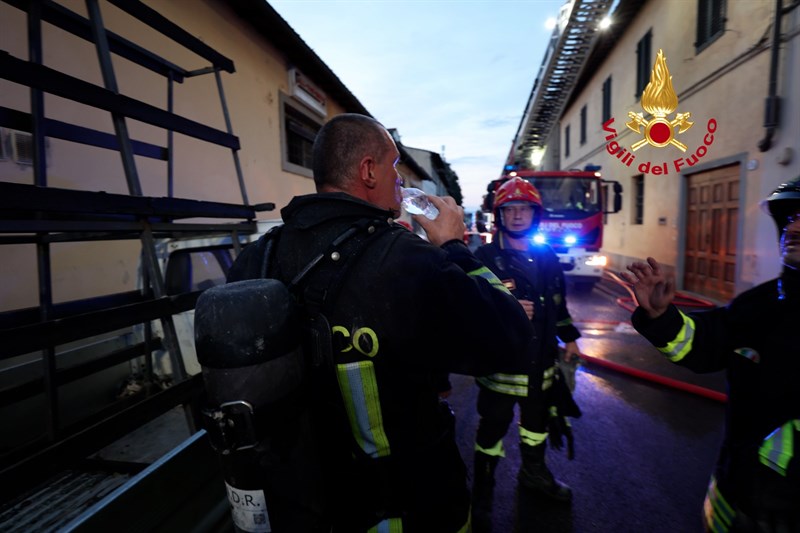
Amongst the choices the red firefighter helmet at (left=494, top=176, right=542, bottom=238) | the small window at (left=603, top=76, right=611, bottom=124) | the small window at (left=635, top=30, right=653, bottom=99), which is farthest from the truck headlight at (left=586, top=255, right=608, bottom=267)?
the red firefighter helmet at (left=494, top=176, right=542, bottom=238)

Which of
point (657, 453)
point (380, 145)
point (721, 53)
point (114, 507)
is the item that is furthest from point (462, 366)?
point (721, 53)

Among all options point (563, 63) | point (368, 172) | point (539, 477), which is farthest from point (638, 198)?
point (368, 172)

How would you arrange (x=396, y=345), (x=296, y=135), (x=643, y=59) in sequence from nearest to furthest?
1. (x=396, y=345)
2. (x=643, y=59)
3. (x=296, y=135)

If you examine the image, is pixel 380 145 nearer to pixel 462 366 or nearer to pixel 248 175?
pixel 462 366

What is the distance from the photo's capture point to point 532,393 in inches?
94.5

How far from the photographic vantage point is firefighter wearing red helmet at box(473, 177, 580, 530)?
2.38 metres

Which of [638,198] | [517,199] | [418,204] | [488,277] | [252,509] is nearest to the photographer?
[252,509]

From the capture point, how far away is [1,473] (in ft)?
3.15

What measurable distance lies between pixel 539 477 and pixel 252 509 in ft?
6.98

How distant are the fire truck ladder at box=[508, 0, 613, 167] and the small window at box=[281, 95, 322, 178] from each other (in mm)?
5119

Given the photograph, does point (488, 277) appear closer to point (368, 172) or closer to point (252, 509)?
point (368, 172)

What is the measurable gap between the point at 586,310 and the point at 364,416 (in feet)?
24.4

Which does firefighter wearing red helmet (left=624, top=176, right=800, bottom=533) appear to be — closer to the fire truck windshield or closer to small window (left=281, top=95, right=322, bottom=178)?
the fire truck windshield

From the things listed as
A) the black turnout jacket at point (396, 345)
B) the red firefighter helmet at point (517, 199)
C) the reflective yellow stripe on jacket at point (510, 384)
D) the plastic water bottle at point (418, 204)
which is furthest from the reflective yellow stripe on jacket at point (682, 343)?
the red firefighter helmet at point (517, 199)
